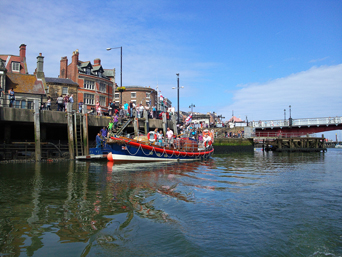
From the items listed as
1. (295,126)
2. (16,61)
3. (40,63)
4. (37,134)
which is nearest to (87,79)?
(16,61)

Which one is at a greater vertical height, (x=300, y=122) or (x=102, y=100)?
(x=102, y=100)

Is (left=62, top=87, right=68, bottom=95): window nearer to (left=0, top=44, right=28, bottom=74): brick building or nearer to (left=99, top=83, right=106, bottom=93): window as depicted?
(left=0, top=44, right=28, bottom=74): brick building

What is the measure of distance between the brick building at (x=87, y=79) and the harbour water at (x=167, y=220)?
39.2m

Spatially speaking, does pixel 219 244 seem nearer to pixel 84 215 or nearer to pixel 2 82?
pixel 84 215

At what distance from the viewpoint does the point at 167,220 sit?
6.22 m

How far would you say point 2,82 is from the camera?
29.4 meters

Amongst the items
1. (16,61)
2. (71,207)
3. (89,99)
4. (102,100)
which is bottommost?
(71,207)

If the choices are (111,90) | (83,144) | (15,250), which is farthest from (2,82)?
(15,250)

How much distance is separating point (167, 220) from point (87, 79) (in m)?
46.4

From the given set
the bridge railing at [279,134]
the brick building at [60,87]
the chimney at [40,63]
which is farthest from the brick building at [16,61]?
the bridge railing at [279,134]

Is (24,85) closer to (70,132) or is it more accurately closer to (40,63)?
(40,63)

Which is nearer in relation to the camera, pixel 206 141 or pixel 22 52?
pixel 206 141

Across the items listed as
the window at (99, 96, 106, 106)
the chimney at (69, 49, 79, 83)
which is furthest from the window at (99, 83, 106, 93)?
the chimney at (69, 49, 79, 83)

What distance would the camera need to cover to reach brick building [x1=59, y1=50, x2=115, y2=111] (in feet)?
157
